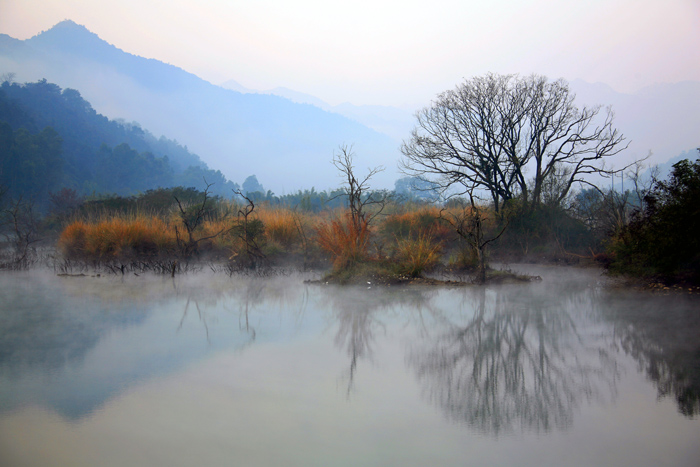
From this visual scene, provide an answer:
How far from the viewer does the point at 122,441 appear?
3.11 m

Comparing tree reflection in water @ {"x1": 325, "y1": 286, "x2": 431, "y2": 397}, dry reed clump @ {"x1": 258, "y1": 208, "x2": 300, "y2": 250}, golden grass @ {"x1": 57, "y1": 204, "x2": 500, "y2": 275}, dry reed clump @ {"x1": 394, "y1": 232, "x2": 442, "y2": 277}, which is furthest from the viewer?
dry reed clump @ {"x1": 258, "y1": 208, "x2": 300, "y2": 250}

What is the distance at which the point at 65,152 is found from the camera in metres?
51.6

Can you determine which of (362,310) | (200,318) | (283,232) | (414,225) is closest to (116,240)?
(283,232)

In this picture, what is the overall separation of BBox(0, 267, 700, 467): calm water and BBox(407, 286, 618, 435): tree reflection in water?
0.07ft

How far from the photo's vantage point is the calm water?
3.01 meters

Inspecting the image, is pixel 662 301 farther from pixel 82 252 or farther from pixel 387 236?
pixel 82 252

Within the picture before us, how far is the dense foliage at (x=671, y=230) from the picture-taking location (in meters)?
8.10

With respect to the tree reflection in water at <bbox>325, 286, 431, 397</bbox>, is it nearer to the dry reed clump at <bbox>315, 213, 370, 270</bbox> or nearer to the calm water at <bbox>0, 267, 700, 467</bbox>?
the calm water at <bbox>0, 267, 700, 467</bbox>

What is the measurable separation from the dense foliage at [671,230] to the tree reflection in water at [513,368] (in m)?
2.75

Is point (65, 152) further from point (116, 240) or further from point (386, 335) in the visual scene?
point (386, 335)

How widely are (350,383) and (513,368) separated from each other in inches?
68.2

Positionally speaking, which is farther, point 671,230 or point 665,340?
point 671,230

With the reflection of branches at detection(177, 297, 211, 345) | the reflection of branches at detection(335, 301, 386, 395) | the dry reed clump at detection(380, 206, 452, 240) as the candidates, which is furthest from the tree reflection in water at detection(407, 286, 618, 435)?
the dry reed clump at detection(380, 206, 452, 240)

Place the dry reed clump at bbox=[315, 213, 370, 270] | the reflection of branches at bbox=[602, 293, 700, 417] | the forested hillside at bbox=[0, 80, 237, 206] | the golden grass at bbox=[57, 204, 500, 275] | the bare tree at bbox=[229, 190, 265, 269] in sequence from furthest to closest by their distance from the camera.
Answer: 1. the forested hillside at bbox=[0, 80, 237, 206]
2. the bare tree at bbox=[229, 190, 265, 269]
3. the golden grass at bbox=[57, 204, 500, 275]
4. the dry reed clump at bbox=[315, 213, 370, 270]
5. the reflection of branches at bbox=[602, 293, 700, 417]
